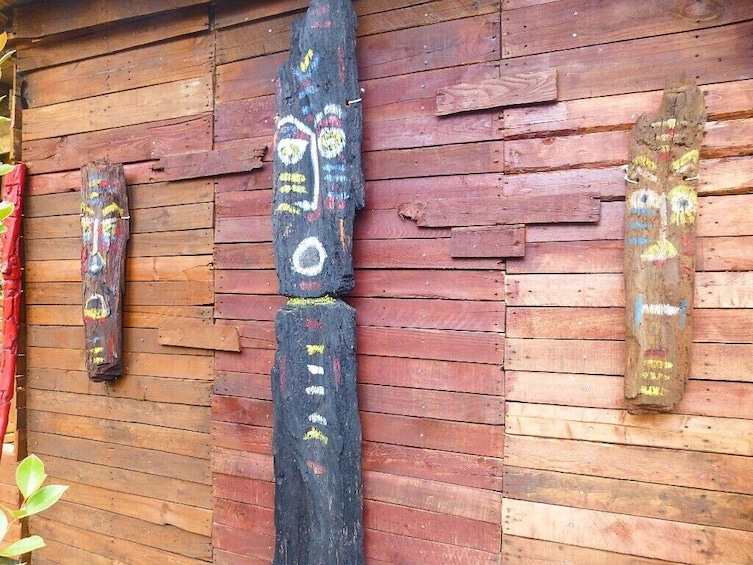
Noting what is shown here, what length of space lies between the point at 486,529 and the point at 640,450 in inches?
27.0

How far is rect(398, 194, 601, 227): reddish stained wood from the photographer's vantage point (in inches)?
80.8

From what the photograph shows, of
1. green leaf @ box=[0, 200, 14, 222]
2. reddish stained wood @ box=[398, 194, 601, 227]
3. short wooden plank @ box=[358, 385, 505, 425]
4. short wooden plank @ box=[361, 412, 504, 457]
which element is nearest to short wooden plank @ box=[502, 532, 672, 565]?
short wooden plank @ box=[361, 412, 504, 457]

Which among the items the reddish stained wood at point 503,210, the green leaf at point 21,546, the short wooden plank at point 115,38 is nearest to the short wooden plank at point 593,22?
the reddish stained wood at point 503,210

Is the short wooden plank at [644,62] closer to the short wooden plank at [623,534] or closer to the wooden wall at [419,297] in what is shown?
the wooden wall at [419,297]

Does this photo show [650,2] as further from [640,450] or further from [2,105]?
[2,105]

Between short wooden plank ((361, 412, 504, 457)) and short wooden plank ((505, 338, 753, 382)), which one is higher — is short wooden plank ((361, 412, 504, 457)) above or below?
below

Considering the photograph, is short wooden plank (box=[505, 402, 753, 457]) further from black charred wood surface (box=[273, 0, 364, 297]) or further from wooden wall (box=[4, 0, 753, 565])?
black charred wood surface (box=[273, 0, 364, 297])

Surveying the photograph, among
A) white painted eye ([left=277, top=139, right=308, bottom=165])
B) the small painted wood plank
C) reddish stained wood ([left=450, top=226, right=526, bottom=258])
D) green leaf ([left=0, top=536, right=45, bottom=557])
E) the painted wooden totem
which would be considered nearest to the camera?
green leaf ([left=0, top=536, right=45, bottom=557])

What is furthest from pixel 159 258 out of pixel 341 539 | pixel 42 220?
pixel 341 539

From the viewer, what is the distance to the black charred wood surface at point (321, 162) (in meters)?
2.20

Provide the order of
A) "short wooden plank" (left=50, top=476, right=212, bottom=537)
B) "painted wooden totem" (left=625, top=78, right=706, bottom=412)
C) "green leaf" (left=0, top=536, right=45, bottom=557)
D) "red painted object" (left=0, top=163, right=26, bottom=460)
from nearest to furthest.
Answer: "green leaf" (left=0, top=536, right=45, bottom=557) → "painted wooden totem" (left=625, top=78, right=706, bottom=412) → "short wooden plank" (left=50, top=476, right=212, bottom=537) → "red painted object" (left=0, top=163, right=26, bottom=460)

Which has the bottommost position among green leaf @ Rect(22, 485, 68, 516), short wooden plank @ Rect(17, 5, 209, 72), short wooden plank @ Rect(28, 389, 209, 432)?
short wooden plank @ Rect(28, 389, 209, 432)

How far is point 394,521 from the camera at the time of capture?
7.57 ft

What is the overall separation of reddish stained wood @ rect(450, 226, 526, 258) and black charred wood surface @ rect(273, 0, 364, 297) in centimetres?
44
